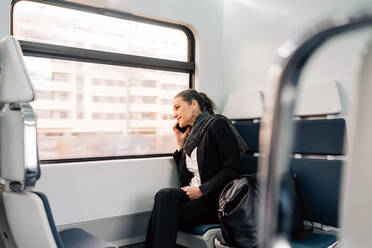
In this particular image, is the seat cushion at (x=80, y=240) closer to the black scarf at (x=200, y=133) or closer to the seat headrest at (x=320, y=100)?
the black scarf at (x=200, y=133)

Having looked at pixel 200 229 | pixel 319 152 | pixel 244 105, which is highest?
pixel 244 105

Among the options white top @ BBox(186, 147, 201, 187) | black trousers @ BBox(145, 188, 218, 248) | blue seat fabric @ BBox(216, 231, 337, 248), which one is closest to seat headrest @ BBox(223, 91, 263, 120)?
white top @ BBox(186, 147, 201, 187)

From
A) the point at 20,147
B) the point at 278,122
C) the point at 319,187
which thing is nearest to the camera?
the point at 278,122

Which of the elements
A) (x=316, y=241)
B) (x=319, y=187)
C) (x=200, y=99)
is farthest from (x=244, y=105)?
(x=316, y=241)

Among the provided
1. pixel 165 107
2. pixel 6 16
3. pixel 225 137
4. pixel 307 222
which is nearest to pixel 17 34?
pixel 6 16

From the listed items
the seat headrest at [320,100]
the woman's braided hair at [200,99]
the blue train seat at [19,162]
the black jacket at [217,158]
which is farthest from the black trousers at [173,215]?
the blue train seat at [19,162]

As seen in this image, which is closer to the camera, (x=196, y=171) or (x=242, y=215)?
(x=242, y=215)

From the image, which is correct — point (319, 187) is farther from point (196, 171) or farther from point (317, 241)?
point (196, 171)

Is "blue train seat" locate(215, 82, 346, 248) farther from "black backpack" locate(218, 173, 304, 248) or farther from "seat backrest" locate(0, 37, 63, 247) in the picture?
"seat backrest" locate(0, 37, 63, 247)

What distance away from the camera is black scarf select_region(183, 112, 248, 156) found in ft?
9.56

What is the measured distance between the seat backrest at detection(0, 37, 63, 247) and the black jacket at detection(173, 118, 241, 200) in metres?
1.42

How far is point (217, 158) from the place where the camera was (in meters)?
2.87

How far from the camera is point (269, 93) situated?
0.47 meters

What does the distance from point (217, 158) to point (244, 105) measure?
24.6 inches
